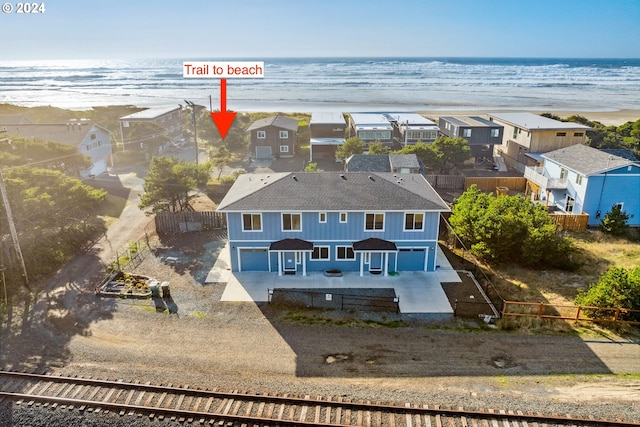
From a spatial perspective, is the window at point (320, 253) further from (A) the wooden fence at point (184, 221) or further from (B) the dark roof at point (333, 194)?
(A) the wooden fence at point (184, 221)

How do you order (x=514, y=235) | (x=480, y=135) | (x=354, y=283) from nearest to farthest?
(x=354, y=283), (x=514, y=235), (x=480, y=135)

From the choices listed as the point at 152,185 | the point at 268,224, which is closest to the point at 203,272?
the point at 268,224

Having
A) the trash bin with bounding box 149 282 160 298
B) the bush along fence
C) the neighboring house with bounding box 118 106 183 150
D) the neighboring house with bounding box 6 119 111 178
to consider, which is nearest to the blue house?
the bush along fence

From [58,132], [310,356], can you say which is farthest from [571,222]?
[58,132]

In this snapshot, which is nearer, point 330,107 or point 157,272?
point 157,272

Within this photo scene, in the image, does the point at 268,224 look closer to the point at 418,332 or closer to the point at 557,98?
the point at 418,332

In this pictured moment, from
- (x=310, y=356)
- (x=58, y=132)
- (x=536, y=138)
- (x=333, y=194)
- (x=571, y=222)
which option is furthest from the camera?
(x=536, y=138)

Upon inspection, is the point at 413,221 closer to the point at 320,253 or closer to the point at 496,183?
the point at 320,253
